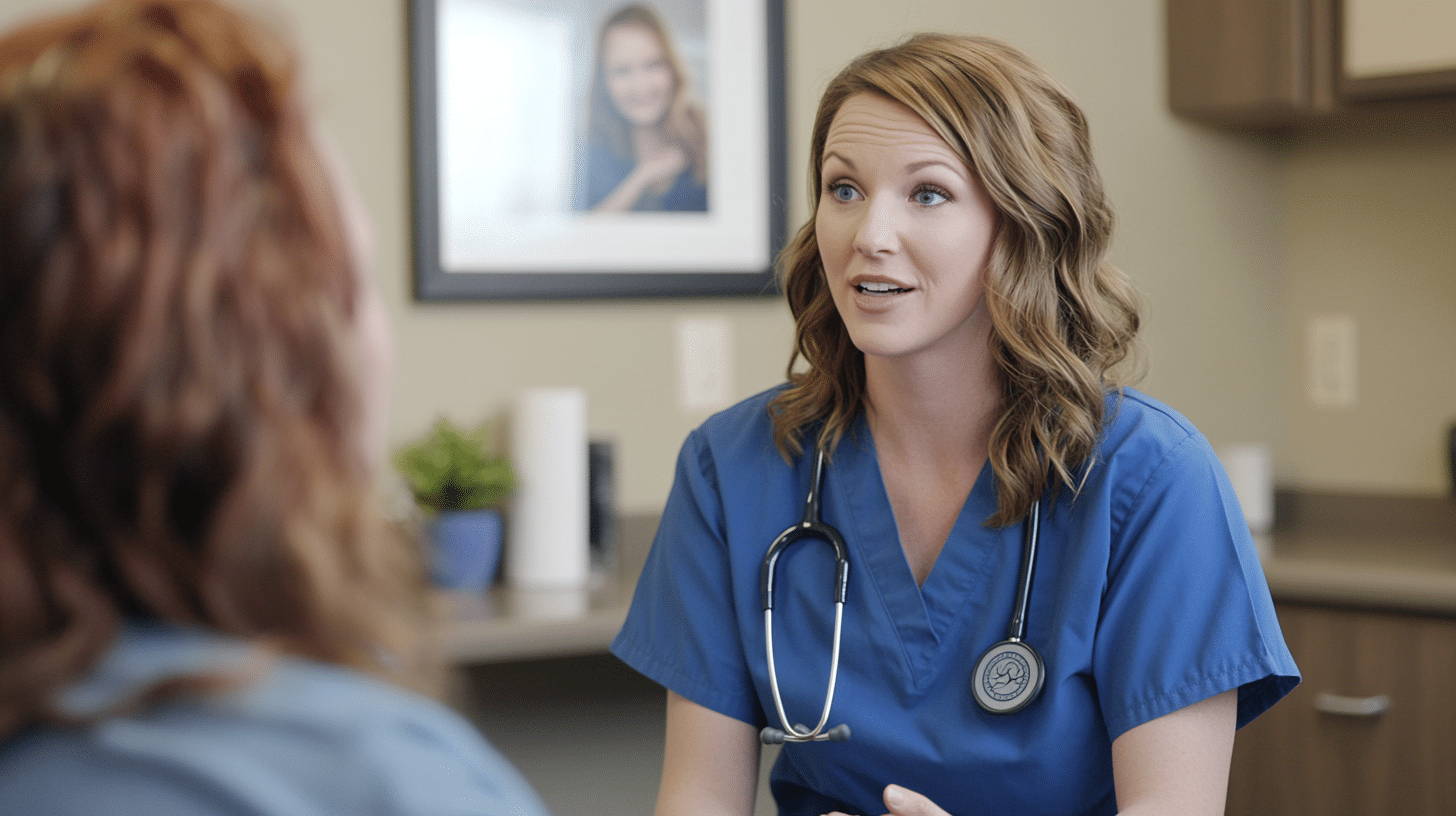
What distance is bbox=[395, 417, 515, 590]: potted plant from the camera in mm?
1925

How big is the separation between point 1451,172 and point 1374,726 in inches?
46.5

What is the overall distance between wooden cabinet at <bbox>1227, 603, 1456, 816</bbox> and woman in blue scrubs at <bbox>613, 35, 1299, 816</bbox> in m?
1.06

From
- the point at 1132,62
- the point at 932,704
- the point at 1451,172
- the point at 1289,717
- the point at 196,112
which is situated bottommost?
the point at 1289,717

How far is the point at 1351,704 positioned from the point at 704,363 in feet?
3.93

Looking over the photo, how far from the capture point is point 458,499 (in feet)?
6.47

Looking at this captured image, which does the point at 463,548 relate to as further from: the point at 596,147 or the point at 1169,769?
the point at 1169,769

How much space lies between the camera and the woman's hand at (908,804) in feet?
3.81

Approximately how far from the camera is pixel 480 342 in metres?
2.13

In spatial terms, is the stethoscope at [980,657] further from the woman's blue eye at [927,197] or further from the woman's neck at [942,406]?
the woman's blue eye at [927,197]

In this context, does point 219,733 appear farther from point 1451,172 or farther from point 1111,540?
point 1451,172

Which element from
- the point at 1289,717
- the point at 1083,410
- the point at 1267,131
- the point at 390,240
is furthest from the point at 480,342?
the point at 1267,131

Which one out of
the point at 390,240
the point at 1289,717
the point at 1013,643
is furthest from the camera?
the point at 1289,717

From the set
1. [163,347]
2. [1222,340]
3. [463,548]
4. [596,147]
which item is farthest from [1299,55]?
[163,347]

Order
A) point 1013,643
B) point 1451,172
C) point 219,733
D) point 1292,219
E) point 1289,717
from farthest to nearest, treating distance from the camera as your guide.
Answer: point 1292,219, point 1451,172, point 1289,717, point 1013,643, point 219,733
